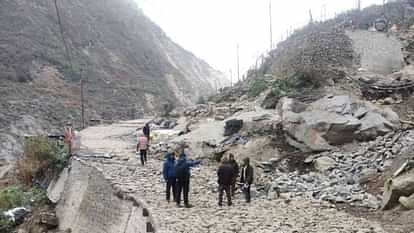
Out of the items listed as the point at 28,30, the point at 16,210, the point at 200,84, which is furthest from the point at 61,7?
the point at 16,210

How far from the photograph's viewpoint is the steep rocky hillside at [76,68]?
105 ft

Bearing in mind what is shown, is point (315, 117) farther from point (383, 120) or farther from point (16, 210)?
point (16, 210)

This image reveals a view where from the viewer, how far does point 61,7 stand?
5400 cm

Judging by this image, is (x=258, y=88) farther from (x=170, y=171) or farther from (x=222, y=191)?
(x=170, y=171)

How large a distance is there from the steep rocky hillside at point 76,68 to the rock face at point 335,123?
1674 centimetres

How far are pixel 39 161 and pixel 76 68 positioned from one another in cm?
2908

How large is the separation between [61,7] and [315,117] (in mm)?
47037

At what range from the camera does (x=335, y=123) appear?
12609 millimetres

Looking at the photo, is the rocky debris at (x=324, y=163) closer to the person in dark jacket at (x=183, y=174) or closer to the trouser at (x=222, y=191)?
the trouser at (x=222, y=191)

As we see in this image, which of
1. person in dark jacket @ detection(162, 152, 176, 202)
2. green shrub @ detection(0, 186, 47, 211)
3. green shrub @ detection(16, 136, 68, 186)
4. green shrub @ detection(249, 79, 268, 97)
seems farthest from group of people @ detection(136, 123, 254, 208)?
green shrub @ detection(249, 79, 268, 97)

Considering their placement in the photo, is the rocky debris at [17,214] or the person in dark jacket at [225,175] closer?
the person in dark jacket at [225,175]

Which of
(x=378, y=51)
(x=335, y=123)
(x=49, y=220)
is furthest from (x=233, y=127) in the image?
(x=378, y=51)

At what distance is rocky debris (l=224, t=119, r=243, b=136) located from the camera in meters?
16.2

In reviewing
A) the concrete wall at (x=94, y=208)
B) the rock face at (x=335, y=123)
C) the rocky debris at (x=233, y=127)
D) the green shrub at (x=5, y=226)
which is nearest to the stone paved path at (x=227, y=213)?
the concrete wall at (x=94, y=208)
